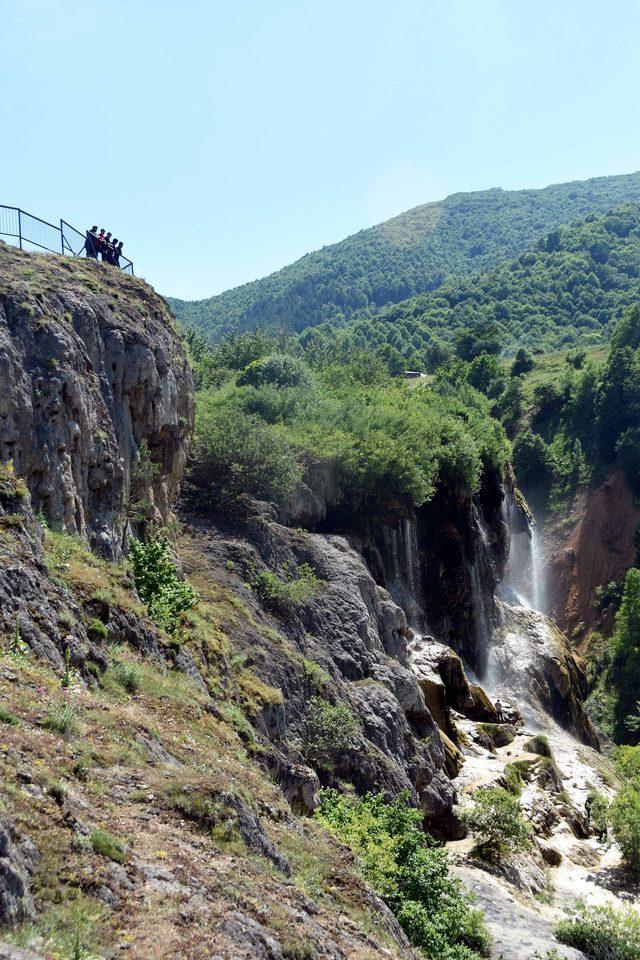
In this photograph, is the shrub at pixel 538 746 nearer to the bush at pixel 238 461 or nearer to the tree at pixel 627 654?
the bush at pixel 238 461

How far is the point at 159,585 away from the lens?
16.4 meters

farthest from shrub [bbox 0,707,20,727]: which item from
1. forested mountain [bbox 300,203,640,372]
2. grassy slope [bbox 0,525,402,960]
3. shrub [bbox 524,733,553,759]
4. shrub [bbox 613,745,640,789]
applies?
forested mountain [bbox 300,203,640,372]

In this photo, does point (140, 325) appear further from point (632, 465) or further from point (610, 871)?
point (632, 465)

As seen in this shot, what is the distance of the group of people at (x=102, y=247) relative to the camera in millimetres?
20672

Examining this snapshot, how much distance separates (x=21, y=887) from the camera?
5488 mm

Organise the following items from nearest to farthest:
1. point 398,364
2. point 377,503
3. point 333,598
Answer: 1. point 333,598
2. point 377,503
3. point 398,364

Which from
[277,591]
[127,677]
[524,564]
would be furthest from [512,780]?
[524,564]

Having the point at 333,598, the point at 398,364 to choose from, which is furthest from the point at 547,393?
the point at 333,598

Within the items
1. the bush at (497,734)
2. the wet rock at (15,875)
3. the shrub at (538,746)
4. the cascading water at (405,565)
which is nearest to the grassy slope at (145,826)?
the wet rock at (15,875)

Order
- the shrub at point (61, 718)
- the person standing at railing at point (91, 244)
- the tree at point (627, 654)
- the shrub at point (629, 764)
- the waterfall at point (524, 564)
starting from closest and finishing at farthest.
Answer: the shrub at point (61, 718)
the person standing at railing at point (91, 244)
the shrub at point (629, 764)
the tree at point (627, 654)
the waterfall at point (524, 564)

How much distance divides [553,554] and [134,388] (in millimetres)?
48112

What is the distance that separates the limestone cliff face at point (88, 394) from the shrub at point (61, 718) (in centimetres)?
575

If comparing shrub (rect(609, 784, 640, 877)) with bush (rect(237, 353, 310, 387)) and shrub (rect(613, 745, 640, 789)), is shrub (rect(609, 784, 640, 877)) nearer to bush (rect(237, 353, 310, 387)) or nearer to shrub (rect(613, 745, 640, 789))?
shrub (rect(613, 745, 640, 789))

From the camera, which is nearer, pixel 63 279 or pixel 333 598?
pixel 63 279
